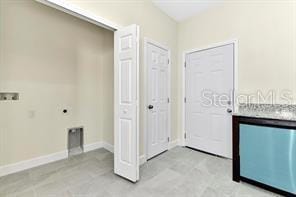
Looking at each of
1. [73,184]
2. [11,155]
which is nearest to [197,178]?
[73,184]

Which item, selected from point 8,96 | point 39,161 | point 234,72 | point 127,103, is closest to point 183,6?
point 234,72

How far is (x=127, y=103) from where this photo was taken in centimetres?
217

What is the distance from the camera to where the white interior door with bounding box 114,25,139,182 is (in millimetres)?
2080

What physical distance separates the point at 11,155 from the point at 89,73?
6.32ft

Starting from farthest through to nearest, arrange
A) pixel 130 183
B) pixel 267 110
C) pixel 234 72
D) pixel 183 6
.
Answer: pixel 183 6 < pixel 234 72 < pixel 267 110 < pixel 130 183

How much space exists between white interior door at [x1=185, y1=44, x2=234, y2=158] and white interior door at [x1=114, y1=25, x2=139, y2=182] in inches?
65.9

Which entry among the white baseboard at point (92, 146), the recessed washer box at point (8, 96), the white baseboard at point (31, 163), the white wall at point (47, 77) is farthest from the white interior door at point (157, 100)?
the recessed washer box at point (8, 96)

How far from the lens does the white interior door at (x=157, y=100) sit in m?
2.91

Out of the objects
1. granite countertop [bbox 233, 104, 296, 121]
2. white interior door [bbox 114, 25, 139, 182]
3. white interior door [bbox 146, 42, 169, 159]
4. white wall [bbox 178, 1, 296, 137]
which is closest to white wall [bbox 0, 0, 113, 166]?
white interior door [bbox 146, 42, 169, 159]

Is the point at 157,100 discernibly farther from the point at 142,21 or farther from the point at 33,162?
the point at 33,162

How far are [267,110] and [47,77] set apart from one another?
12.0 ft

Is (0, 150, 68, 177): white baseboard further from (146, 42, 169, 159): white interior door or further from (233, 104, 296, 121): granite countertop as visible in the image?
(233, 104, 296, 121): granite countertop

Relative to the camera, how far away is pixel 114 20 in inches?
90.0

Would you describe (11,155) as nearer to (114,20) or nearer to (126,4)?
(114,20)
